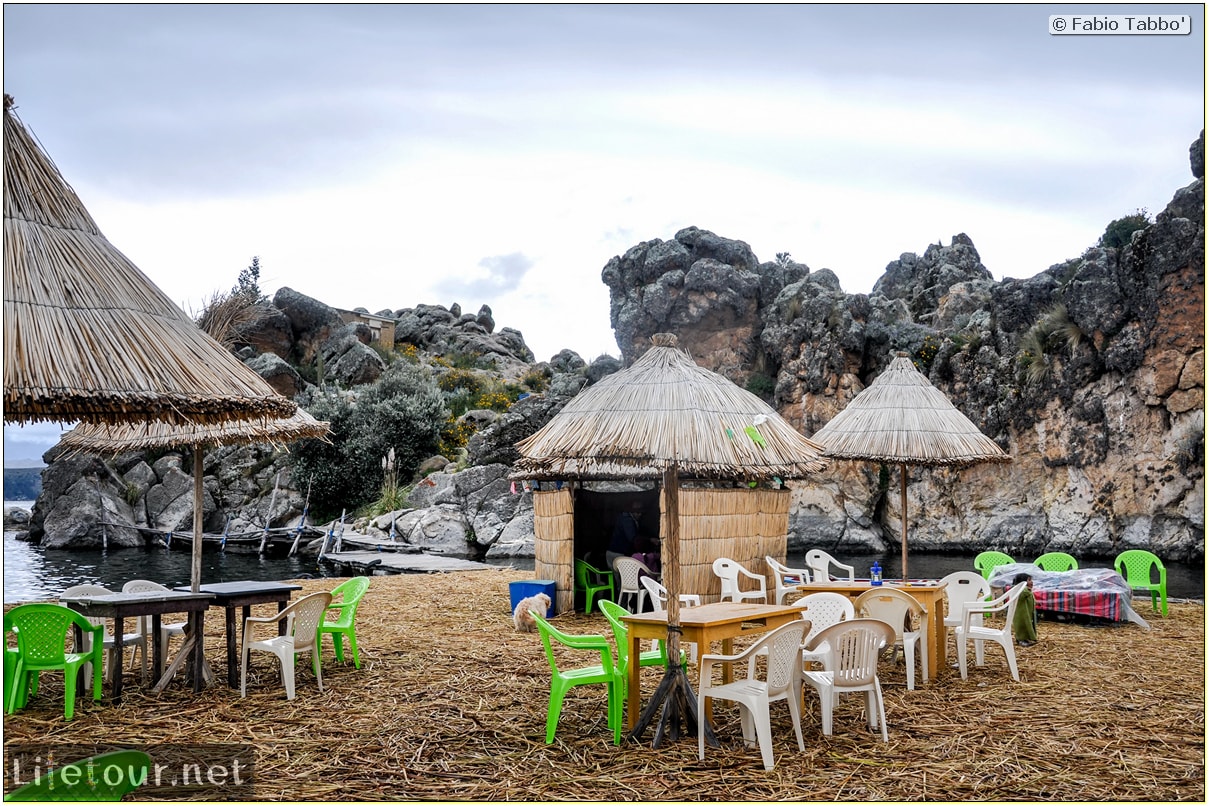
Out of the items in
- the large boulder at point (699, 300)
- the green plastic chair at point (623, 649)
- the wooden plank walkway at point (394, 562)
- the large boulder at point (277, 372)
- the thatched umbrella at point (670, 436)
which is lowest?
the wooden plank walkway at point (394, 562)

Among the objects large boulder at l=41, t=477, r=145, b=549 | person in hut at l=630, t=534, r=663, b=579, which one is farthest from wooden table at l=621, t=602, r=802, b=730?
large boulder at l=41, t=477, r=145, b=549

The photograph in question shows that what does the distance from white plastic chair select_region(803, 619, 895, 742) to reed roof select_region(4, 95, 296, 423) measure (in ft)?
12.4

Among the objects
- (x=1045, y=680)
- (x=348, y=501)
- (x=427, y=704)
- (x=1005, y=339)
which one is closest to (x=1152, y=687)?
(x=1045, y=680)

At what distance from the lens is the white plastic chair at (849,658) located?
17.4ft

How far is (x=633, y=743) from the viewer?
5348mm

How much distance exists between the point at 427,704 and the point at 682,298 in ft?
90.6

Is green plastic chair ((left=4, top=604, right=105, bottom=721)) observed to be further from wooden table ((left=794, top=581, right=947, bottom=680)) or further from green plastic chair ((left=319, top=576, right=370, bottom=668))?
wooden table ((left=794, top=581, right=947, bottom=680))

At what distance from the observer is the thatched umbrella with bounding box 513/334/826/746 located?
5.48 metres

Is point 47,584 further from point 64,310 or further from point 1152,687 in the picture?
point 1152,687

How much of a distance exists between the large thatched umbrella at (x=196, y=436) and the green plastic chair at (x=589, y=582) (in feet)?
13.2

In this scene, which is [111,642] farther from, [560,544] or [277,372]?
[277,372]

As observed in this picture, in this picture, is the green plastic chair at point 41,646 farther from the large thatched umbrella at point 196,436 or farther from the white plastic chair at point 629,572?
the white plastic chair at point 629,572

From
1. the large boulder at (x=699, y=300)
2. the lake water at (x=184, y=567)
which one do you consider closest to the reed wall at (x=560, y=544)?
the lake water at (x=184, y=567)

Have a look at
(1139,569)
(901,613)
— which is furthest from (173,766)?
(1139,569)
